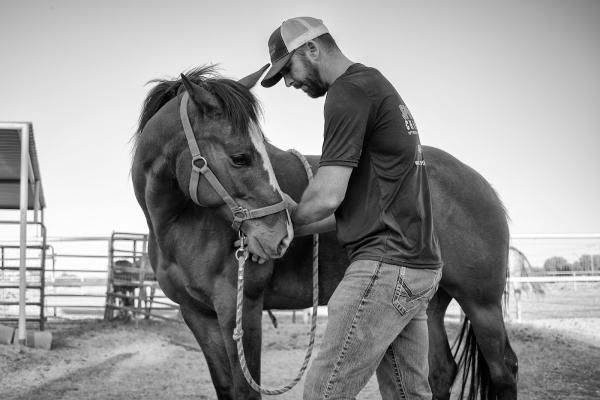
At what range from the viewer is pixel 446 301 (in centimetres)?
391

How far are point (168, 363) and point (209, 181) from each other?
17.2 feet

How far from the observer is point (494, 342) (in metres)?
3.50

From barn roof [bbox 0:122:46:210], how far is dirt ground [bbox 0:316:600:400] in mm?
2662

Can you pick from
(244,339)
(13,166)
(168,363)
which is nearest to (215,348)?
(244,339)

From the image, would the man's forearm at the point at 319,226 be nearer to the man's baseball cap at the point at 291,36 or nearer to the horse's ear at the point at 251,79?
the man's baseball cap at the point at 291,36

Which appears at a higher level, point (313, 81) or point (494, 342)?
point (313, 81)

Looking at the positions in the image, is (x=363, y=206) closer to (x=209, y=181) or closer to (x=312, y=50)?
(x=312, y=50)

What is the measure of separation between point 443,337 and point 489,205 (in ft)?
3.08

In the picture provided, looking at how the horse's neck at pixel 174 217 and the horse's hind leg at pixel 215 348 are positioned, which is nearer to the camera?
the horse's neck at pixel 174 217

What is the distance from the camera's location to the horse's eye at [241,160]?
252 centimetres

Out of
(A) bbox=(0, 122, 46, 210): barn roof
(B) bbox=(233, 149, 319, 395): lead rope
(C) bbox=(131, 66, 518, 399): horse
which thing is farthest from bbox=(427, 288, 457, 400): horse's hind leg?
(A) bbox=(0, 122, 46, 210): barn roof

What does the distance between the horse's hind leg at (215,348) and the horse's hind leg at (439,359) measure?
1389 millimetres

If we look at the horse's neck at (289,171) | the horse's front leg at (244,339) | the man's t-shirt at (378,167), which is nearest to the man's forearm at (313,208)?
the man's t-shirt at (378,167)

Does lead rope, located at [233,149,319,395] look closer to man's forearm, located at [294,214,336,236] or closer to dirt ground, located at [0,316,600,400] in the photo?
man's forearm, located at [294,214,336,236]
